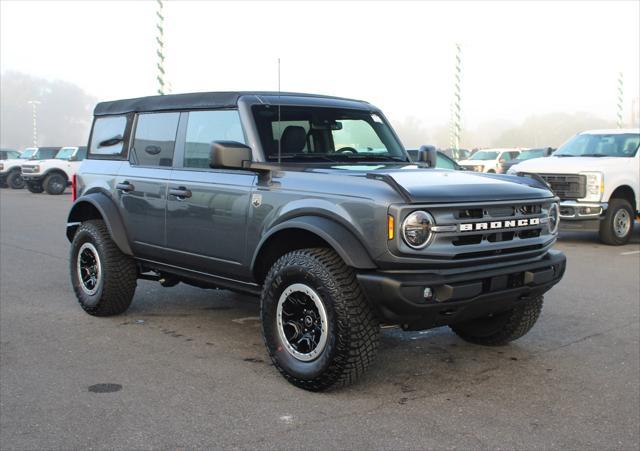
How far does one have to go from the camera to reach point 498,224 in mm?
4500

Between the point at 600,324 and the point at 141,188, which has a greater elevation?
the point at 141,188

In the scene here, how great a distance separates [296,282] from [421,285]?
856mm

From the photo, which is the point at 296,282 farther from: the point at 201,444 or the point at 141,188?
the point at 141,188

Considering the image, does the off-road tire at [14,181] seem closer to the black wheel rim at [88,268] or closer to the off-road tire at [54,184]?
the off-road tire at [54,184]

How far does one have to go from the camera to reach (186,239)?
5.53 m

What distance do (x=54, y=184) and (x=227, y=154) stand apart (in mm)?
26486

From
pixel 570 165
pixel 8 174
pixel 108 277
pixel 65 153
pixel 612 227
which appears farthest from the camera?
pixel 8 174

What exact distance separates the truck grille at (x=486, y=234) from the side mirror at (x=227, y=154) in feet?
4.41

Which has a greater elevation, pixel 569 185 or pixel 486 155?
pixel 486 155

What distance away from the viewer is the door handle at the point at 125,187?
6086 millimetres

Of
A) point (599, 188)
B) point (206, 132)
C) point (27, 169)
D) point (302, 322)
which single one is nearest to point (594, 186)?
point (599, 188)

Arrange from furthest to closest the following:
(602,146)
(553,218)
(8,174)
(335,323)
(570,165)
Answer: (8,174), (602,146), (570,165), (553,218), (335,323)

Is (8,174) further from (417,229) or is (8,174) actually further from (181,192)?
(417,229)

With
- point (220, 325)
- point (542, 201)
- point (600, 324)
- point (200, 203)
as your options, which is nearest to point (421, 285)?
point (542, 201)
